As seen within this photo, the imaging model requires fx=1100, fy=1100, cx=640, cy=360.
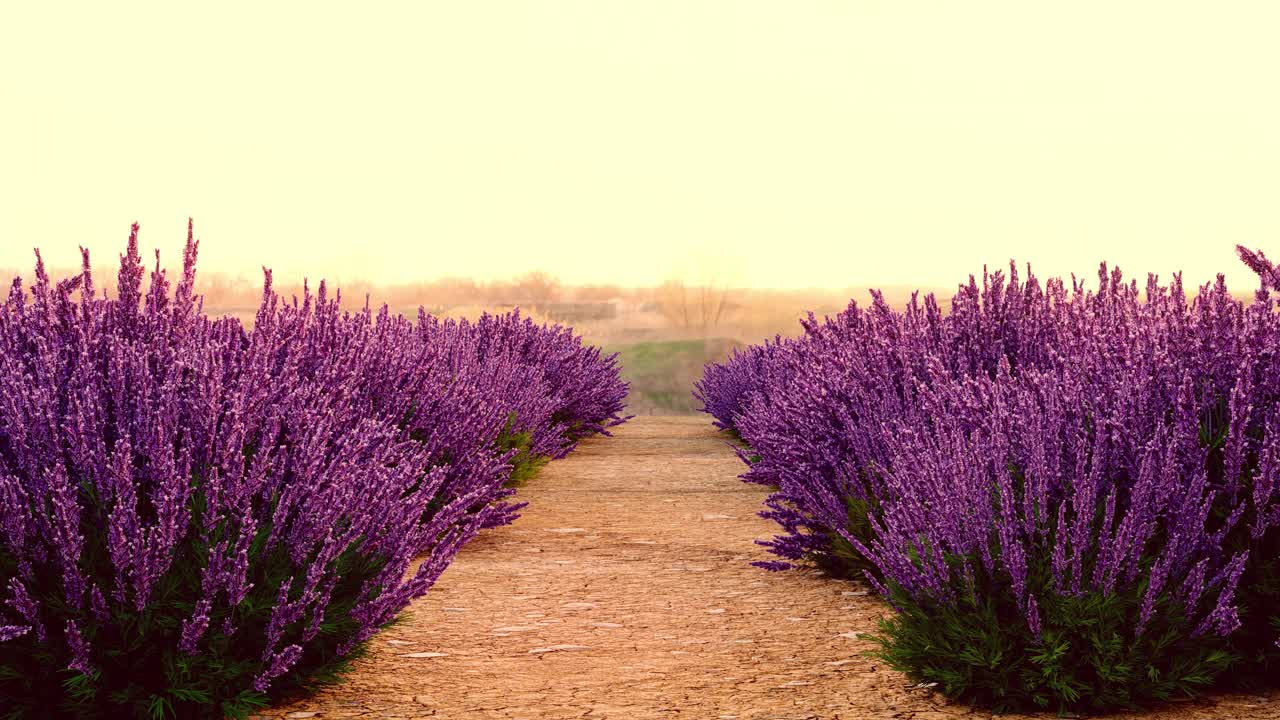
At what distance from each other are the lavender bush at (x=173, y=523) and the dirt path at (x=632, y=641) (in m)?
0.43

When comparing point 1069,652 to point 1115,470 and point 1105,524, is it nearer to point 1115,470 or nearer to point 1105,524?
point 1105,524

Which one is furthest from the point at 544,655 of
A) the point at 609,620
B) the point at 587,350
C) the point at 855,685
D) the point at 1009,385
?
the point at 587,350

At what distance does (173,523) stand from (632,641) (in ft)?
6.54

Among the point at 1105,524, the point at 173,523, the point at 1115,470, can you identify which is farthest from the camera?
the point at 1115,470

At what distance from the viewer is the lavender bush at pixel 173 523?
10.0 feet

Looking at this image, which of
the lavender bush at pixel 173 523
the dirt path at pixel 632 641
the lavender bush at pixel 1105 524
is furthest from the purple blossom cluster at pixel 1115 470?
the lavender bush at pixel 173 523

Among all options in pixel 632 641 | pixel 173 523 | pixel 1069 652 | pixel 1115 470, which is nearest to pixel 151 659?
pixel 173 523

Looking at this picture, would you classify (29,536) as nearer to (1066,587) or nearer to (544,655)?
(544,655)

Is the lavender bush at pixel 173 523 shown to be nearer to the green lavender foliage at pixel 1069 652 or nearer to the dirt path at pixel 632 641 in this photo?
the dirt path at pixel 632 641

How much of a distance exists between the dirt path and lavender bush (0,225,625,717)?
0.43 m

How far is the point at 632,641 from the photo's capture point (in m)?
4.39

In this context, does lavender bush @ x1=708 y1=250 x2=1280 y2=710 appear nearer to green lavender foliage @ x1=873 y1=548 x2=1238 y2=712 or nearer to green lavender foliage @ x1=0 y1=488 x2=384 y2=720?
green lavender foliage @ x1=873 y1=548 x2=1238 y2=712

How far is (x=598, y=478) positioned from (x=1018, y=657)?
6.64 meters

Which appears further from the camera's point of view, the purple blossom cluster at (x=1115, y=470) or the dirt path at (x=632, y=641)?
the dirt path at (x=632, y=641)
